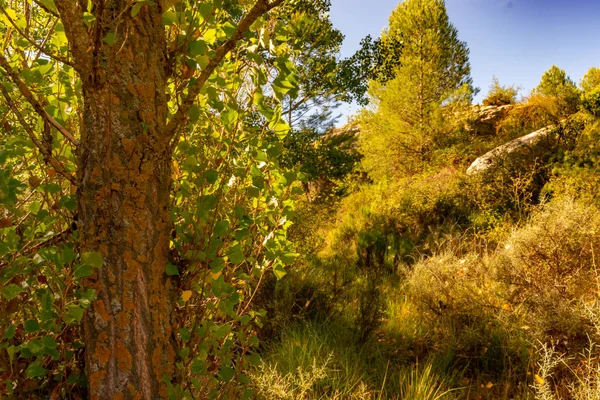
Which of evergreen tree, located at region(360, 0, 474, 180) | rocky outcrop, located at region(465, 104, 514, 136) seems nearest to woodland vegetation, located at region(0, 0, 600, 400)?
evergreen tree, located at region(360, 0, 474, 180)

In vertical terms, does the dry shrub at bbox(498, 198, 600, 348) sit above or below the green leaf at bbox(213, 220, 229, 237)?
below

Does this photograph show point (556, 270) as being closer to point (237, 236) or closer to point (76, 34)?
point (237, 236)

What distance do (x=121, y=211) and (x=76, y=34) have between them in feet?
1.36

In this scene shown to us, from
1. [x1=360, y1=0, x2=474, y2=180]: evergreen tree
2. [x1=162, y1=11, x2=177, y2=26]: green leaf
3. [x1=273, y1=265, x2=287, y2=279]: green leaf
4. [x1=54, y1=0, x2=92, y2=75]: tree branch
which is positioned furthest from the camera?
[x1=360, y1=0, x2=474, y2=180]: evergreen tree

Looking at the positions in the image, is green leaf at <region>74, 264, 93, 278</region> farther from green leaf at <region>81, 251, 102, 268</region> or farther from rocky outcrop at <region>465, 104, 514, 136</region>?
rocky outcrop at <region>465, 104, 514, 136</region>

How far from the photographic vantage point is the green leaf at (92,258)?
841 mm

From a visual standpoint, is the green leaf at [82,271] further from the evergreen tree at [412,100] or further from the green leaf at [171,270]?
the evergreen tree at [412,100]

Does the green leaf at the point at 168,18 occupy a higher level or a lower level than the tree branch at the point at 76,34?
higher

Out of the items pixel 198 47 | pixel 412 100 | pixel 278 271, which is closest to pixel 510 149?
pixel 412 100

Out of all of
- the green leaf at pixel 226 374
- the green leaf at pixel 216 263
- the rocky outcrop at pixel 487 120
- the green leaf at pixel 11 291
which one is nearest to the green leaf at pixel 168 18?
the green leaf at pixel 216 263

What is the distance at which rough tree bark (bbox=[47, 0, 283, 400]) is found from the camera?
0.92 meters

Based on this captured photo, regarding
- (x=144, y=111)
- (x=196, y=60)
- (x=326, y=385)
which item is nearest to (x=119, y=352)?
(x=144, y=111)

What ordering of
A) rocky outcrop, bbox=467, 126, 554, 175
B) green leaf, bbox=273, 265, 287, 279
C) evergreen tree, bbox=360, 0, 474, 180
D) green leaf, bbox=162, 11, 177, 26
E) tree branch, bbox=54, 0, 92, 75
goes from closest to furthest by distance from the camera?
tree branch, bbox=54, 0, 92, 75 → green leaf, bbox=162, 11, 177, 26 → green leaf, bbox=273, 265, 287, 279 → rocky outcrop, bbox=467, 126, 554, 175 → evergreen tree, bbox=360, 0, 474, 180

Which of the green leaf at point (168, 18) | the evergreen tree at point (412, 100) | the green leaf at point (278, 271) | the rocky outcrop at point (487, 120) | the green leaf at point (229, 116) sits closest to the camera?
the green leaf at point (168, 18)
